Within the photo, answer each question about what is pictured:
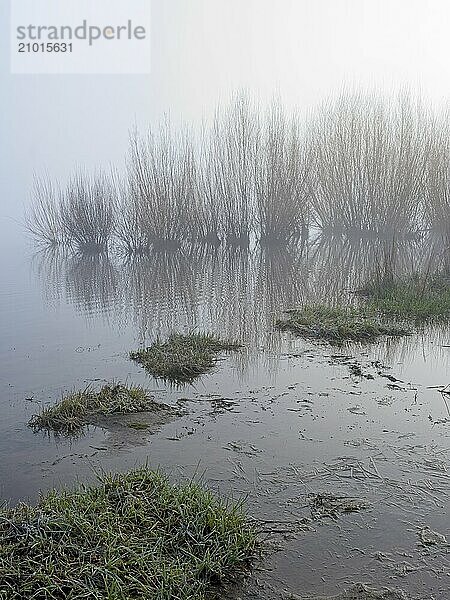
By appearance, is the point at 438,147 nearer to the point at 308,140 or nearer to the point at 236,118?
the point at 308,140

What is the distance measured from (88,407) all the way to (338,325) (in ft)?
12.4

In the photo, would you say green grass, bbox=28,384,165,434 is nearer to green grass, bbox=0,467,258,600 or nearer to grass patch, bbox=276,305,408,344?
green grass, bbox=0,467,258,600

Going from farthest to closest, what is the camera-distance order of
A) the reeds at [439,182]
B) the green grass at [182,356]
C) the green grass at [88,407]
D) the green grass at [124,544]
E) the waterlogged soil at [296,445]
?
the reeds at [439,182]
the green grass at [182,356]
the green grass at [88,407]
the waterlogged soil at [296,445]
the green grass at [124,544]

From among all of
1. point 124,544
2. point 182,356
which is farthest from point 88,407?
point 124,544

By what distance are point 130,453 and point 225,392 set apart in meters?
1.57

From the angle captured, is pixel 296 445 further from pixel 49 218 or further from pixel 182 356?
pixel 49 218

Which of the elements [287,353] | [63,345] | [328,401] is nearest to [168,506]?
[328,401]

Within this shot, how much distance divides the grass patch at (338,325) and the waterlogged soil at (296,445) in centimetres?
29

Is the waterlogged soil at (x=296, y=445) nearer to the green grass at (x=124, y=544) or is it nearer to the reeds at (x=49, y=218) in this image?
the green grass at (x=124, y=544)

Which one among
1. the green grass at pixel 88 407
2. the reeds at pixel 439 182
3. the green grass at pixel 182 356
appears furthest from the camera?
the reeds at pixel 439 182

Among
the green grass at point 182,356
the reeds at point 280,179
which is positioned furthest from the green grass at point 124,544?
the reeds at point 280,179

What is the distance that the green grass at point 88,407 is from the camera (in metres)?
5.26

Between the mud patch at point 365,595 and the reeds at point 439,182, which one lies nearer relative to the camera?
the mud patch at point 365,595

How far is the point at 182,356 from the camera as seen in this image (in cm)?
699
